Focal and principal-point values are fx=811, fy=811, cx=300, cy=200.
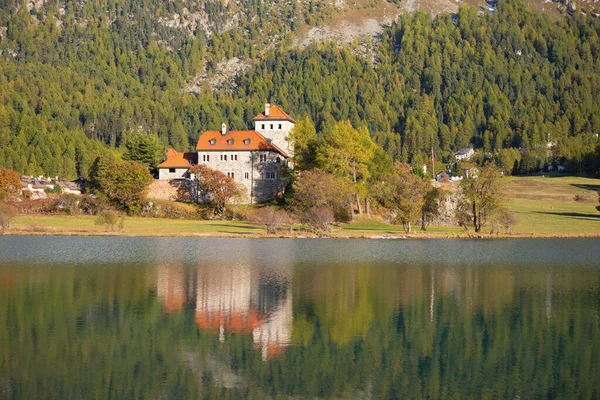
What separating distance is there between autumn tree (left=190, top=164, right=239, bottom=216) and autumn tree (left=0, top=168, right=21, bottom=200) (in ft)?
74.7

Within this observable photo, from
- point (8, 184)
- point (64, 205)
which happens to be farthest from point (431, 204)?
point (8, 184)

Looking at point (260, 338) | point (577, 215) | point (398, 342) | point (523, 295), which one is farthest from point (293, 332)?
point (577, 215)

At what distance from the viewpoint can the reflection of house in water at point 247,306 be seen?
30.3 metres

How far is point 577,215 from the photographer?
10238 cm

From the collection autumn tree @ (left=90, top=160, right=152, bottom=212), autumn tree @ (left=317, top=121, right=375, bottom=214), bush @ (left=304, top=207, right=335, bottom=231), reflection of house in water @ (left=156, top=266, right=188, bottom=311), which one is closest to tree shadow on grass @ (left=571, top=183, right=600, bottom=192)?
autumn tree @ (left=317, top=121, right=375, bottom=214)

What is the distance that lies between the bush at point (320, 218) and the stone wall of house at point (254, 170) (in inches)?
913

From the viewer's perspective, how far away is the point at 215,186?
9944 centimetres

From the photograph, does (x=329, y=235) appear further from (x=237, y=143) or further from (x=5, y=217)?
(x=237, y=143)

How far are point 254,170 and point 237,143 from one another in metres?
4.30

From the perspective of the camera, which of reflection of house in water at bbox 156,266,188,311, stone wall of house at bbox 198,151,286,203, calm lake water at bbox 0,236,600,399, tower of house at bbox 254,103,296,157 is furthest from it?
tower of house at bbox 254,103,296,157

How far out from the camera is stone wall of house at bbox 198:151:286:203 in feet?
348

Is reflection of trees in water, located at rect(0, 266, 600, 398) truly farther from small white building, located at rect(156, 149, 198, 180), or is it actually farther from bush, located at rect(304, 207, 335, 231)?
small white building, located at rect(156, 149, 198, 180)

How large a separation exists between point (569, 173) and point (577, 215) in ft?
228

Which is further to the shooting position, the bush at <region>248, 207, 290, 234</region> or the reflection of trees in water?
the bush at <region>248, 207, 290, 234</region>
